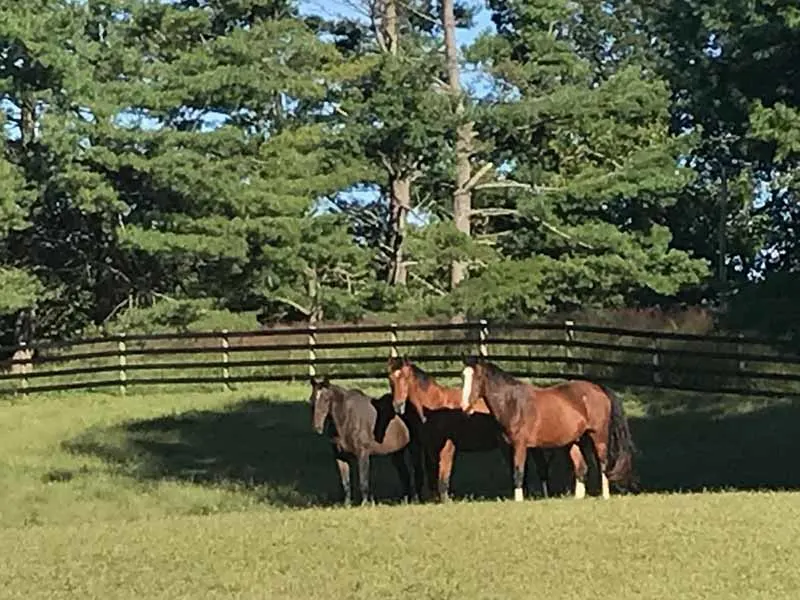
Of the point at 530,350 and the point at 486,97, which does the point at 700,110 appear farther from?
the point at 530,350

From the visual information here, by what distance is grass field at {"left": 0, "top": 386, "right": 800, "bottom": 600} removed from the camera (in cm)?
974

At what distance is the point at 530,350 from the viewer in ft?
91.0

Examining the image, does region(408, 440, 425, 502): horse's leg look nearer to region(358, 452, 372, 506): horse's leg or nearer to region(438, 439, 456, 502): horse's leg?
region(438, 439, 456, 502): horse's leg

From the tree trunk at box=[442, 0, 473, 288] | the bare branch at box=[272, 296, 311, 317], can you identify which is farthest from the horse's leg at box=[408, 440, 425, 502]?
the bare branch at box=[272, 296, 311, 317]

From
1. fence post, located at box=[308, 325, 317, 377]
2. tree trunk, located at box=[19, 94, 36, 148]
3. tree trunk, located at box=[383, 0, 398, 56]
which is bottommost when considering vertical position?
fence post, located at box=[308, 325, 317, 377]

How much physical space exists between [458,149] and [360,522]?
2516 cm

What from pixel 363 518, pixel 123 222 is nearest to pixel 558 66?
pixel 123 222

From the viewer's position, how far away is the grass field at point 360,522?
32.0 ft

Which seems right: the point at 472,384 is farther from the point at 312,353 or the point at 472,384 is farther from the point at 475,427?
the point at 312,353

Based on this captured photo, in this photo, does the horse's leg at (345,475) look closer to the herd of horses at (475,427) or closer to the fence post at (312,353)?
the herd of horses at (475,427)

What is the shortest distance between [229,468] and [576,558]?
9642mm

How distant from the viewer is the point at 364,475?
15.9 m

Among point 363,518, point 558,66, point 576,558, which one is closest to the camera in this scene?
point 576,558

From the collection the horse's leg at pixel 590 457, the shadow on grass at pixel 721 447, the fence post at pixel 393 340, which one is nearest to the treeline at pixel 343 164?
the fence post at pixel 393 340
